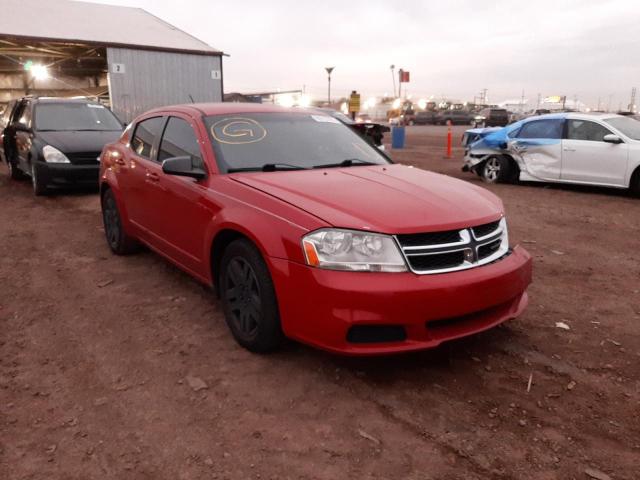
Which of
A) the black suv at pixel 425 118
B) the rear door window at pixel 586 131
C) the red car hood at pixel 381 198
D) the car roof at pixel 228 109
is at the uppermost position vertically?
the black suv at pixel 425 118

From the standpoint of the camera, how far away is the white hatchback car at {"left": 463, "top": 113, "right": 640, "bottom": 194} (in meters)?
8.93

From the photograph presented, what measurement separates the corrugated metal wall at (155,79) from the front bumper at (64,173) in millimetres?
11481

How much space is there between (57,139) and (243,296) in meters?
7.06

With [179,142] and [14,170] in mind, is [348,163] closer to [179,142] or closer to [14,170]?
[179,142]

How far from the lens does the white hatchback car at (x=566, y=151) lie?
29.3 ft

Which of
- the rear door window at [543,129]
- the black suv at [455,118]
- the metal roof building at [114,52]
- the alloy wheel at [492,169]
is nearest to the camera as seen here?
the rear door window at [543,129]

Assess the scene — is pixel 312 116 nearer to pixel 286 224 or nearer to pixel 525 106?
pixel 286 224

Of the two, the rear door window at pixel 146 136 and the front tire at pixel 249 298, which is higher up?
the rear door window at pixel 146 136

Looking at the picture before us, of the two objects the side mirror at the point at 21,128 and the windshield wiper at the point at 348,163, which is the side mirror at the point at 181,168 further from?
the side mirror at the point at 21,128

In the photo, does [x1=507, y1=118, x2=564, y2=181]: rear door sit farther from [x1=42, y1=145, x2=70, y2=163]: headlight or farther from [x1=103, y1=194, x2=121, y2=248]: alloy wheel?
[x1=42, y1=145, x2=70, y2=163]: headlight

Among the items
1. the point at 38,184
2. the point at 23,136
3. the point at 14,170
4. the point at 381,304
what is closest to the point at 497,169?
the point at 38,184

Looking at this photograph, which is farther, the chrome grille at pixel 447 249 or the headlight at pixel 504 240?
the headlight at pixel 504 240

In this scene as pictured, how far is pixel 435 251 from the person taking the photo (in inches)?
112

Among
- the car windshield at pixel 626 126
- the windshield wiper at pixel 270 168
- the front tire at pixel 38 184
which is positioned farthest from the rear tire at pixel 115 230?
the car windshield at pixel 626 126
